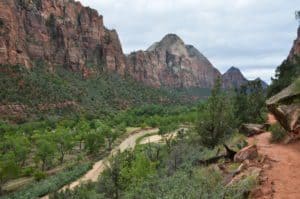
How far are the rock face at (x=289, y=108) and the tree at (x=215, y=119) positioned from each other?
17.9 feet

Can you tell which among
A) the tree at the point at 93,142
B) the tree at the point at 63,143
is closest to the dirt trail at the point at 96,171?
the tree at the point at 93,142

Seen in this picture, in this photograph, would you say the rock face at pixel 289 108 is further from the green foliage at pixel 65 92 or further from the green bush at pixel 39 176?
the green foliage at pixel 65 92

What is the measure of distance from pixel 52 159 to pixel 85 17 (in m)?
113

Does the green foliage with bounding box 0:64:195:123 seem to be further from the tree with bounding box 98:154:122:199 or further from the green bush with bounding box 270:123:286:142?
the green bush with bounding box 270:123:286:142

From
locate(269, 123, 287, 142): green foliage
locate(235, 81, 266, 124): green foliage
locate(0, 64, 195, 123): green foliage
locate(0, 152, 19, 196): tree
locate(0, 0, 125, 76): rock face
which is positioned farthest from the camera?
locate(0, 0, 125, 76): rock face

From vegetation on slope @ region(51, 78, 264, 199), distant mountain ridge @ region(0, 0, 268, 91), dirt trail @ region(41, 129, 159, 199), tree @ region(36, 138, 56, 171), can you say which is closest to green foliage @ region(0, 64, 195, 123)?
distant mountain ridge @ region(0, 0, 268, 91)

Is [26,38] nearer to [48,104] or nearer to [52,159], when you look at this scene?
[48,104]

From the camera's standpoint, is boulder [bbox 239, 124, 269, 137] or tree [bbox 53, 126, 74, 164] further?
tree [bbox 53, 126, 74, 164]

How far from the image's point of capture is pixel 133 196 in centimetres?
1953

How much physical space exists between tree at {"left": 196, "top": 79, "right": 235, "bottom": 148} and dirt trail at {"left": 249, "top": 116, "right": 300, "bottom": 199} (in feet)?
20.3

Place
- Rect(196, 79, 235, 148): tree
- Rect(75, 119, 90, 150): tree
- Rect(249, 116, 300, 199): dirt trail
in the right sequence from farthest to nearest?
Rect(75, 119, 90, 150): tree
Rect(196, 79, 235, 148): tree
Rect(249, 116, 300, 199): dirt trail

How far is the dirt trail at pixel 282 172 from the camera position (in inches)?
557

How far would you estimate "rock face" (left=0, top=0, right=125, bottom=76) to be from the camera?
114 meters

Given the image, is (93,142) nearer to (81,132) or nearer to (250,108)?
(81,132)
